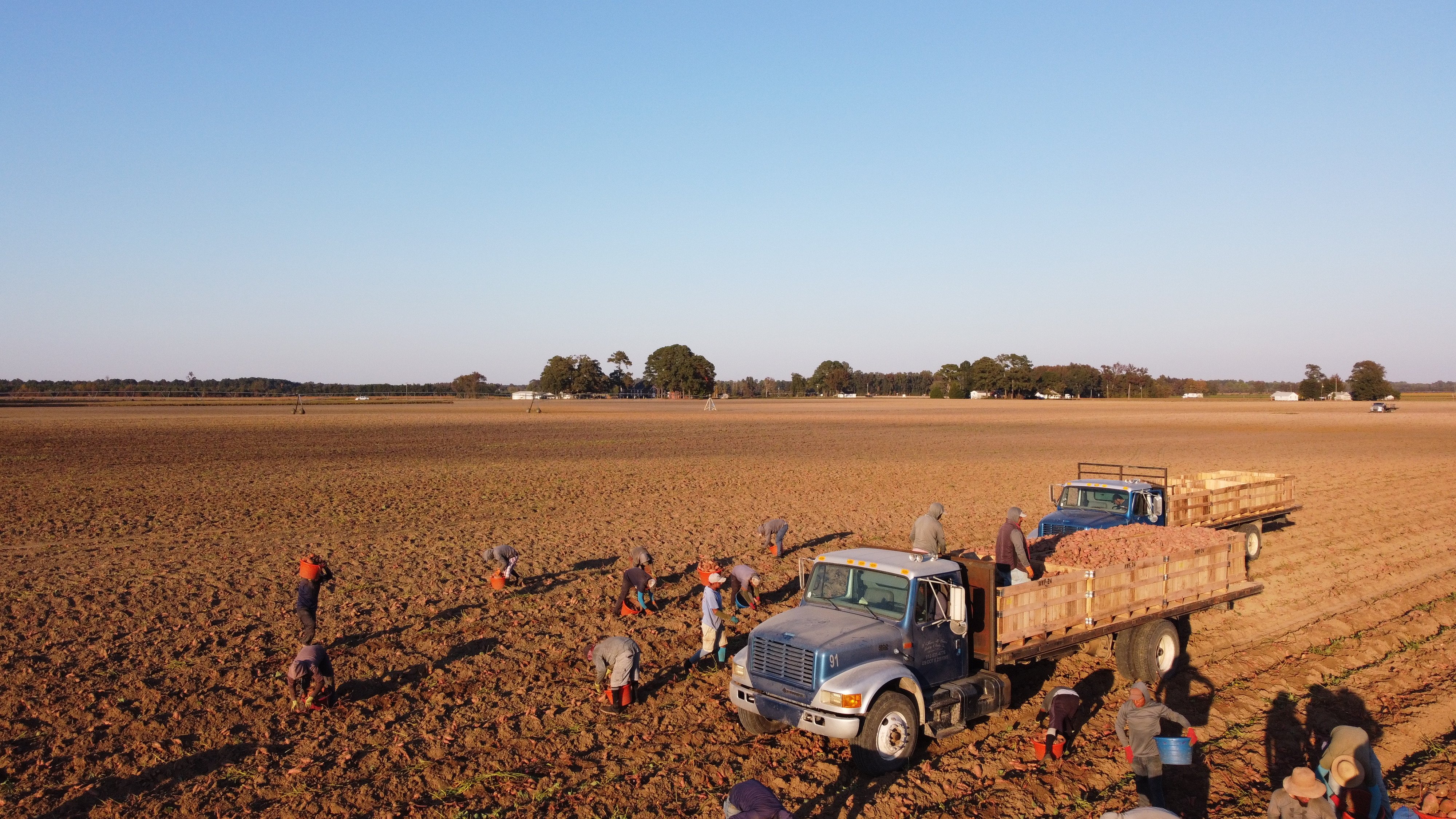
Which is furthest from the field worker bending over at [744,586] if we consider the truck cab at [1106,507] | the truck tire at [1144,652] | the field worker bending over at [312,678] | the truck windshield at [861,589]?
the field worker bending over at [312,678]

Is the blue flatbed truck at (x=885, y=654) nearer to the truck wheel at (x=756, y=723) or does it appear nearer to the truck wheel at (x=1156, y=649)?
the truck wheel at (x=756, y=723)

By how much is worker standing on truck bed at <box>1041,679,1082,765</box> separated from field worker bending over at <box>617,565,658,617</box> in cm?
736

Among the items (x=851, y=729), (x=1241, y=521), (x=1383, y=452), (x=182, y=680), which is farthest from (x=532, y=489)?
(x=1383, y=452)

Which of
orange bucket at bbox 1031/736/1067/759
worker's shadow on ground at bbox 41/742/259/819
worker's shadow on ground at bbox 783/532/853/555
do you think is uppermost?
orange bucket at bbox 1031/736/1067/759

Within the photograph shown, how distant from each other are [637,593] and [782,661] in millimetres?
6891

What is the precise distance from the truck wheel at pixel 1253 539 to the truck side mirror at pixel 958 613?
12.8m

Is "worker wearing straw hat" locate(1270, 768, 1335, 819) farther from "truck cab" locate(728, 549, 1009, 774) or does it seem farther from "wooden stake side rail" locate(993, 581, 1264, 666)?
"wooden stake side rail" locate(993, 581, 1264, 666)

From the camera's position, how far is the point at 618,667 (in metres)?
10.8

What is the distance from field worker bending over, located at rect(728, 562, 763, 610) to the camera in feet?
48.7

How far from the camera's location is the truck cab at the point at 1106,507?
17.5m

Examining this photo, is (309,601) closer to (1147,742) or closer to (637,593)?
(637,593)

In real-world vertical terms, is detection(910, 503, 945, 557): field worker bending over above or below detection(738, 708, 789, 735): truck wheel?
above

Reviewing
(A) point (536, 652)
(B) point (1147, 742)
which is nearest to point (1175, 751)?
(B) point (1147, 742)

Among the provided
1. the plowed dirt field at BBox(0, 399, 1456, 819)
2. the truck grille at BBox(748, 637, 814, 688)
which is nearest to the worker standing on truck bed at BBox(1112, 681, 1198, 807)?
the plowed dirt field at BBox(0, 399, 1456, 819)
